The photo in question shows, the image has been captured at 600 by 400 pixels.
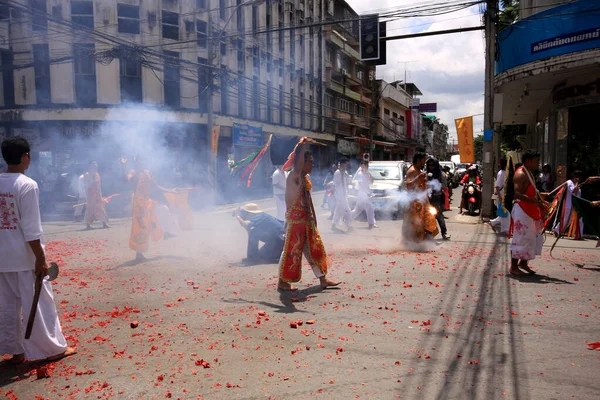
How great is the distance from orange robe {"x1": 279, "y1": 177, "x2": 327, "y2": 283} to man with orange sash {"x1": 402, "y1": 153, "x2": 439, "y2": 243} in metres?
3.21

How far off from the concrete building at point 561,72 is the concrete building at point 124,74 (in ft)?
32.6

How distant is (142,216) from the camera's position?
785 centimetres

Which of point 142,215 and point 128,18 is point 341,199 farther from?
point 128,18

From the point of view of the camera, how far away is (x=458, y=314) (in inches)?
194

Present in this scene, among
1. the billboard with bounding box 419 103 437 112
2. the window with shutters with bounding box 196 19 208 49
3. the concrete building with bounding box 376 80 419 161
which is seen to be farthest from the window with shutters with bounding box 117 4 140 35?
the billboard with bounding box 419 103 437 112

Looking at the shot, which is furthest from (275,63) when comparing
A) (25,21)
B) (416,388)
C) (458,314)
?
(416,388)

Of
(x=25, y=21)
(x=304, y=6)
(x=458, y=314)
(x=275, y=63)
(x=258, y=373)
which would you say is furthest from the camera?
(x=304, y=6)

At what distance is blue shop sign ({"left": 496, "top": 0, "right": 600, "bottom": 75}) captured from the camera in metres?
10.9

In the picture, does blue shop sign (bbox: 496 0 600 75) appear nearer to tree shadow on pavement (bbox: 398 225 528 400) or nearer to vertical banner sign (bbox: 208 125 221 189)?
tree shadow on pavement (bbox: 398 225 528 400)

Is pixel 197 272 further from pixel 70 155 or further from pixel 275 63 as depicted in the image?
pixel 275 63

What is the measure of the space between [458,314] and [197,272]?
3756mm

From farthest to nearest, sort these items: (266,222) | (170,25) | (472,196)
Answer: (170,25) → (472,196) → (266,222)

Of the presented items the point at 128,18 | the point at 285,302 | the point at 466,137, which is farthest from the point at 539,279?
the point at 128,18

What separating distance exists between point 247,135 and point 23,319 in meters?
20.6
